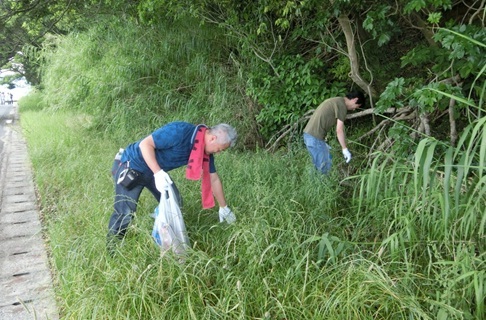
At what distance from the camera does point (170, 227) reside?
251 centimetres

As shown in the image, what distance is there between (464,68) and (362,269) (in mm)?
2068

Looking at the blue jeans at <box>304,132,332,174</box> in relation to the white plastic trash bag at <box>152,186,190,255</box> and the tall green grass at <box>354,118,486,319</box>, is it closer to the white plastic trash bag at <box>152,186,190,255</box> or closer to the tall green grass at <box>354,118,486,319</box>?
the tall green grass at <box>354,118,486,319</box>

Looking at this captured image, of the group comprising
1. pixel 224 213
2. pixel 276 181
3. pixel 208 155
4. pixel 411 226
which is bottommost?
pixel 276 181

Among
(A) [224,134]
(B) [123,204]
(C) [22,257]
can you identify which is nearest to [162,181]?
(B) [123,204]

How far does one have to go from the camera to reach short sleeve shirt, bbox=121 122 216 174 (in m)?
2.70

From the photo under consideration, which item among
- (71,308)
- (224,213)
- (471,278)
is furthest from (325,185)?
(71,308)

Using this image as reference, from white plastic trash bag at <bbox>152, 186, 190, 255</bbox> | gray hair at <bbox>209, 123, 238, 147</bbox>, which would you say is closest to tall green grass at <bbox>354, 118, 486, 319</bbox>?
gray hair at <bbox>209, 123, 238, 147</bbox>

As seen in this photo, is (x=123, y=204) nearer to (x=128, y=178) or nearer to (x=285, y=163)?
(x=128, y=178)

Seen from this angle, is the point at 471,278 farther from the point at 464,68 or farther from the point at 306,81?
the point at 306,81

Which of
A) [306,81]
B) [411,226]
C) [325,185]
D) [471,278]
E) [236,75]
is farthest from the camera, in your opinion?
[236,75]

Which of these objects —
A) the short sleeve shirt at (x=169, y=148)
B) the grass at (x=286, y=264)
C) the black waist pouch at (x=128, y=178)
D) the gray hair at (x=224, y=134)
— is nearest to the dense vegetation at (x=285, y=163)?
the grass at (x=286, y=264)

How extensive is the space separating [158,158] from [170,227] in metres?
0.56

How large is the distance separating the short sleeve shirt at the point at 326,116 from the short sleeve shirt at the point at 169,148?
187cm

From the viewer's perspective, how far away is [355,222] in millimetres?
2979
